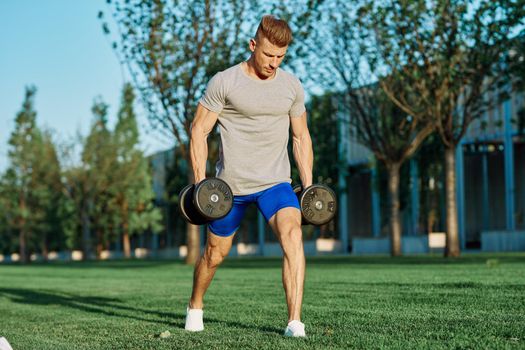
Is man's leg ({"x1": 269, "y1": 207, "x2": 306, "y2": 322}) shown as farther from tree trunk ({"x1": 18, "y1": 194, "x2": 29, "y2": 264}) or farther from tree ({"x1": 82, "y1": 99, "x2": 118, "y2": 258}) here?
tree trunk ({"x1": 18, "y1": 194, "x2": 29, "y2": 264})

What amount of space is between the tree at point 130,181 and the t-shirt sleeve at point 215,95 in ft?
184

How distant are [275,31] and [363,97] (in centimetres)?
2672

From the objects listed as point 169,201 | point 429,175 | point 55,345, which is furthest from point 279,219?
point 169,201

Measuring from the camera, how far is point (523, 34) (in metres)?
24.8

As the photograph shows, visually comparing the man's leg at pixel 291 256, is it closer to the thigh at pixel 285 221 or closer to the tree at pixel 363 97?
the thigh at pixel 285 221

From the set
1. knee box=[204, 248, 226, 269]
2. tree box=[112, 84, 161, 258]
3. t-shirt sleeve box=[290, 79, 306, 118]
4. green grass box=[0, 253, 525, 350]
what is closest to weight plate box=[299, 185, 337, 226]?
t-shirt sleeve box=[290, 79, 306, 118]

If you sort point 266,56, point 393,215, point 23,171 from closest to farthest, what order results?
point 266,56
point 393,215
point 23,171

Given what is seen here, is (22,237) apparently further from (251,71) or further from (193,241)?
(251,71)

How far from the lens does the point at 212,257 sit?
6965 millimetres

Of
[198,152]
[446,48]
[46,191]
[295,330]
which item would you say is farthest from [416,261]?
[46,191]

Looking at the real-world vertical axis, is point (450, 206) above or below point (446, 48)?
below

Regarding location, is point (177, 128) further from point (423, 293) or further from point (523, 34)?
point (423, 293)

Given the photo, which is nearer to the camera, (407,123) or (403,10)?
(403,10)

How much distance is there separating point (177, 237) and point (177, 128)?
42440 millimetres
